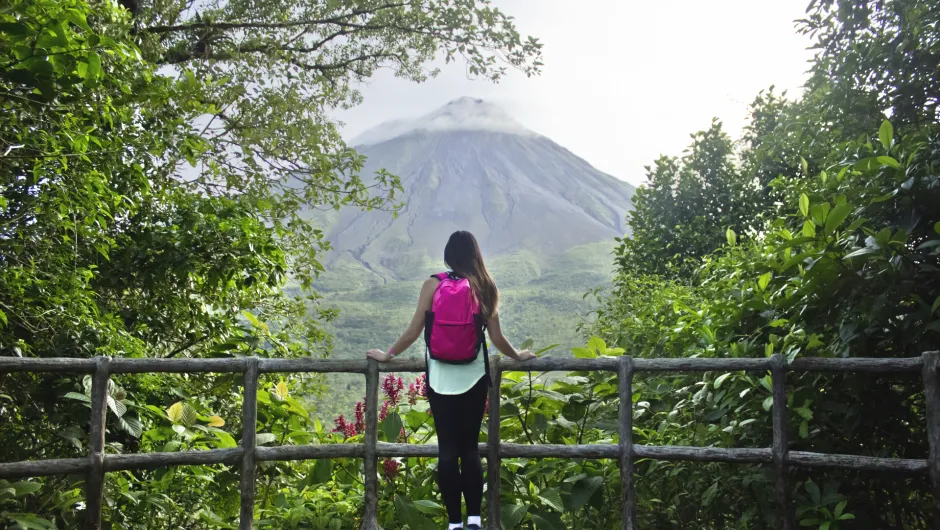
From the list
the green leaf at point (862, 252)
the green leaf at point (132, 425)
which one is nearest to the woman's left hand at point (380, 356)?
the green leaf at point (132, 425)

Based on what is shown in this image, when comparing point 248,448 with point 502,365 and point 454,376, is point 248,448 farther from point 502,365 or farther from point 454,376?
point 502,365

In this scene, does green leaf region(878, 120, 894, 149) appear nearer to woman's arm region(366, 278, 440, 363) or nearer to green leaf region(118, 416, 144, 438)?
woman's arm region(366, 278, 440, 363)

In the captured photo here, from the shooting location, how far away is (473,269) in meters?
3.31

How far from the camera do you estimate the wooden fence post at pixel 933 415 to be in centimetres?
313

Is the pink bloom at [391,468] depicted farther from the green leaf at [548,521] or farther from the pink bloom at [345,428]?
the green leaf at [548,521]

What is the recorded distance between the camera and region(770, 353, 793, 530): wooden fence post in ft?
10.9

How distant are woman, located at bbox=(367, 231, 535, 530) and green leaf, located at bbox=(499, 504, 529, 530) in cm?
19

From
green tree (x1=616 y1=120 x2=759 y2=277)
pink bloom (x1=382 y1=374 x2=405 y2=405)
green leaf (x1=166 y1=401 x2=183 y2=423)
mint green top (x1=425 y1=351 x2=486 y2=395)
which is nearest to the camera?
mint green top (x1=425 y1=351 x2=486 y2=395)

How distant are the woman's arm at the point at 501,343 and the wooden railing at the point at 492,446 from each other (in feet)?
0.17

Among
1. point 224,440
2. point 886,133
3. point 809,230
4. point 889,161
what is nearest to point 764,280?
point 809,230

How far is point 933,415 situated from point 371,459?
2.60 m

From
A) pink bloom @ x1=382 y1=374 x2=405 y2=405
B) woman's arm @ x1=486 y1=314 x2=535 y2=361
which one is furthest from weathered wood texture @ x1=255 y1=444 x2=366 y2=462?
woman's arm @ x1=486 y1=314 x2=535 y2=361

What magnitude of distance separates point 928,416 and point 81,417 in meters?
4.11

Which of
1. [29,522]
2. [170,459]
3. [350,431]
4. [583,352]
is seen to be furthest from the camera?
[350,431]
